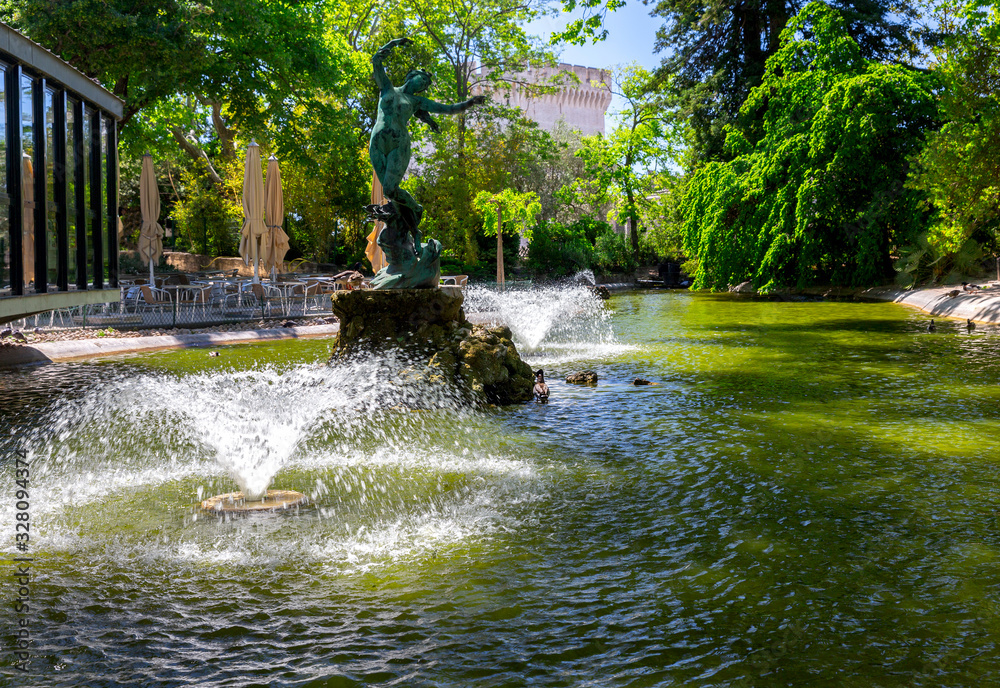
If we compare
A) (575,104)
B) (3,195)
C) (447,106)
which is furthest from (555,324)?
(575,104)

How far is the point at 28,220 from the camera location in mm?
6828

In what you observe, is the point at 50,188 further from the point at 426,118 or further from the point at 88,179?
the point at 426,118

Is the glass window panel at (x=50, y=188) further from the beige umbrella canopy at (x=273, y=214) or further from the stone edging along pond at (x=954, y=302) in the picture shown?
the stone edging along pond at (x=954, y=302)

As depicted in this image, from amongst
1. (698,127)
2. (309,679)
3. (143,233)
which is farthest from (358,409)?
(698,127)

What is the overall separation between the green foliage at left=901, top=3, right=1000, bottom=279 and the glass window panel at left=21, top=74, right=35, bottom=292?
1933 centimetres

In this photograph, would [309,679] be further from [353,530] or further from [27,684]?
[353,530]

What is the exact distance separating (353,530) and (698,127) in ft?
95.9

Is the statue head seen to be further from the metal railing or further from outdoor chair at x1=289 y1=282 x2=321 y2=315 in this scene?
outdoor chair at x1=289 y1=282 x2=321 y2=315

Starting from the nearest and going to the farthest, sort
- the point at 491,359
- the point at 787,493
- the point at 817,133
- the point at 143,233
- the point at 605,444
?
1. the point at 787,493
2. the point at 605,444
3. the point at 491,359
4. the point at 143,233
5. the point at 817,133

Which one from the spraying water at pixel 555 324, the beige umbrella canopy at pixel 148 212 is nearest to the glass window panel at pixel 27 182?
the spraying water at pixel 555 324

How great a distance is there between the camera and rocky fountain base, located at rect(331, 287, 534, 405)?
30.6ft

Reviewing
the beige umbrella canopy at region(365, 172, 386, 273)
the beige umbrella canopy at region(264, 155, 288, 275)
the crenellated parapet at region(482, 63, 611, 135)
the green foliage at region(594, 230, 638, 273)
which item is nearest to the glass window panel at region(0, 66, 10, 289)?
the beige umbrella canopy at region(365, 172, 386, 273)

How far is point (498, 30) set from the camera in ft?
128

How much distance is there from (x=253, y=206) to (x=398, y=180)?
28.5ft
